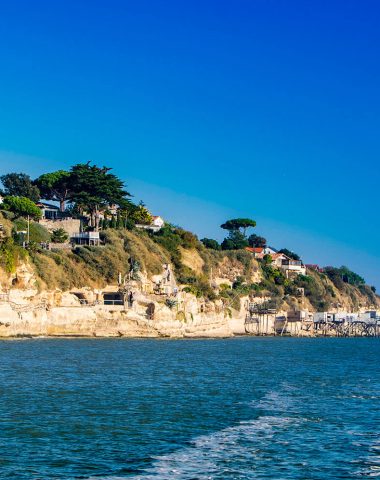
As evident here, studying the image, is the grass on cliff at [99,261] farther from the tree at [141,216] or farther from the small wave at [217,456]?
the small wave at [217,456]

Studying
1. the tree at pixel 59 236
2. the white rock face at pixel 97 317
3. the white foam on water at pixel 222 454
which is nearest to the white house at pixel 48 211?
the tree at pixel 59 236

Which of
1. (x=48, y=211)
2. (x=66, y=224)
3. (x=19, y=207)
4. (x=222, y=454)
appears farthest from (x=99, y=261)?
(x=222, y=454)

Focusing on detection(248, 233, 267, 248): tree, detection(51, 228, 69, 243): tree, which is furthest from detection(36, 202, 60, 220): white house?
detection(248, 233, 267, 248): tree

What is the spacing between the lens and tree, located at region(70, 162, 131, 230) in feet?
365

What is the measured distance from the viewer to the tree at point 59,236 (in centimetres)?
10229

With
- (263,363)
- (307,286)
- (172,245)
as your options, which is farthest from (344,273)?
(263,363)

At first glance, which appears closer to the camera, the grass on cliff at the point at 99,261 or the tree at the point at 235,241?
the grass on cliff at the point at 99,261

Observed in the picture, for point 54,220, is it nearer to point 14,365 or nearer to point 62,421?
point 14,365

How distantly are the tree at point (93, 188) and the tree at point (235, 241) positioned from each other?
110 feet

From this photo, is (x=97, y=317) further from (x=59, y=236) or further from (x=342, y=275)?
(x=342, y=275)

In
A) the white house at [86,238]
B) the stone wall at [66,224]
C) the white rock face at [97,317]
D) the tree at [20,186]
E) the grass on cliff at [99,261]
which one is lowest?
the white rock face at [97,317]

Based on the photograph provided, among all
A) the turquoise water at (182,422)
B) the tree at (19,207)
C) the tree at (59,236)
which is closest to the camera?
the turquoise water at (182,422)

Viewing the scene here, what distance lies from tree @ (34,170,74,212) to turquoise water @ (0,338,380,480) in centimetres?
6926

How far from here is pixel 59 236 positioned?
103 meters
